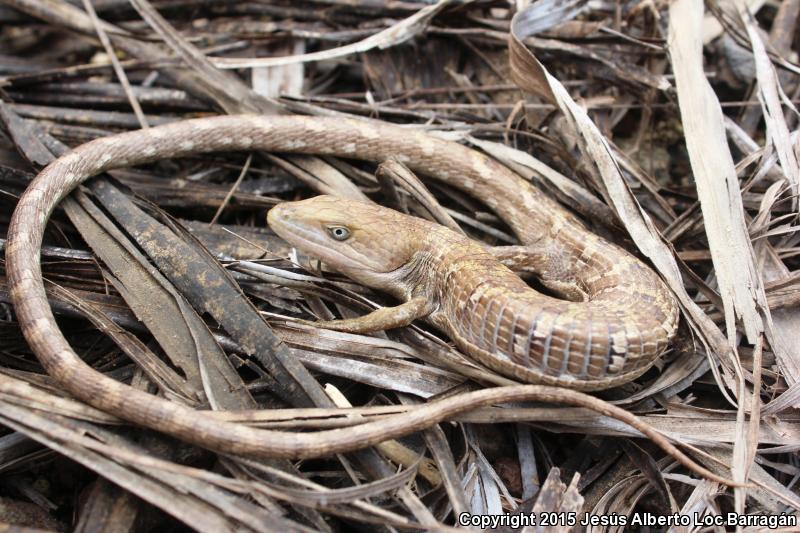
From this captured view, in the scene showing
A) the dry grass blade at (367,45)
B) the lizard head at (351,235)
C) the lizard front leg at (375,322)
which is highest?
the dry grass blade at (367,45)

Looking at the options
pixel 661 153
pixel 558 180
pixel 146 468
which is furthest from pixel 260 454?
pixel 661 153

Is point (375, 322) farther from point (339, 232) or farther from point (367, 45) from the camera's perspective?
point (367, 45)

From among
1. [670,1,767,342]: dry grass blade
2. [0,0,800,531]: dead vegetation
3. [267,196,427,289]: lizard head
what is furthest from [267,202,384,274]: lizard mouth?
[670,1,767,342]: dry grass blade

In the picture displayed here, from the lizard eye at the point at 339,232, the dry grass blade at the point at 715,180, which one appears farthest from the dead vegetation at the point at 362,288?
the lizard eye at the point at 339,232

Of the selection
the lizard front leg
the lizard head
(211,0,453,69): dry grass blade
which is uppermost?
(211,0,453,69): dry grass blade

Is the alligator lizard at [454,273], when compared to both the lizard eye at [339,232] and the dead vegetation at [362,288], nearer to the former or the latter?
the dead vegetation at [362,288]

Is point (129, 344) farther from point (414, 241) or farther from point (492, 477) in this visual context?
point (492, 477)

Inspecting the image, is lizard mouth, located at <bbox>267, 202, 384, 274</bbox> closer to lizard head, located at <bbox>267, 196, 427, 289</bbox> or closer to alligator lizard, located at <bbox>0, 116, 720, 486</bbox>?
lizard head, located at <bbox>267, 196, 427, 289</bbox>
